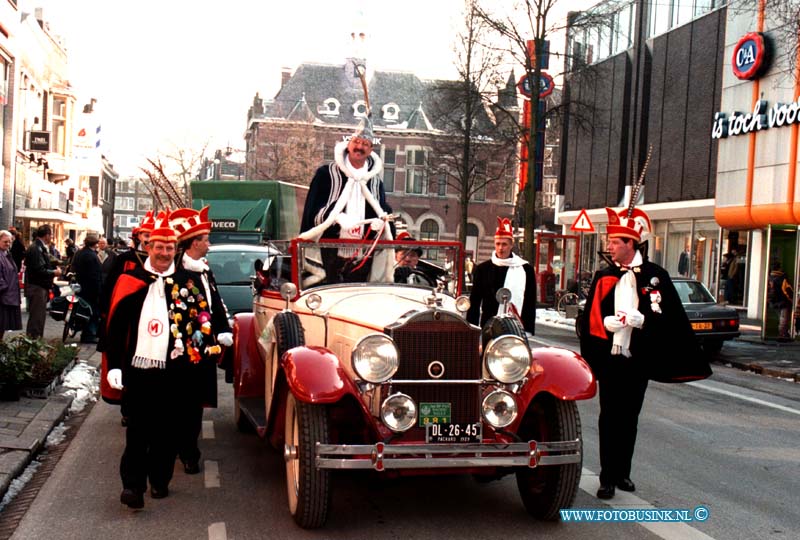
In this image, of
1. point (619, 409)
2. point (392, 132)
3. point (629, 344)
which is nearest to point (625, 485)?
point (619, 409)

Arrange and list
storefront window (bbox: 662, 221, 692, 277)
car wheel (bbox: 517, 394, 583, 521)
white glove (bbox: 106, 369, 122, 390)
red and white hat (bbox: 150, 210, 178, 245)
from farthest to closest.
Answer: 1. storefront window (bbox: 662, 221, 692, 277)
2. red and white hat (bbox: 150, 210, 178, 245)
3. white glove (bbox: 106, 369, 122, 390)
4. car wheel (bbox: 517, 394, 583, 521)

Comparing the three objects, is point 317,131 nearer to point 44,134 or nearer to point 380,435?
point 44,134

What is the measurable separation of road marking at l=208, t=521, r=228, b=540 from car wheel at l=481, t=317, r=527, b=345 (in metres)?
1.94

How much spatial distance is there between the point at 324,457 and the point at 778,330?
18.1 m

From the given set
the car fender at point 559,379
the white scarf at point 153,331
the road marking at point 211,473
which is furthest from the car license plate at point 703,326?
the white scarf at point 153,331

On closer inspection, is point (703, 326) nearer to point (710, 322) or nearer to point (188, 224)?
point (710, 322)

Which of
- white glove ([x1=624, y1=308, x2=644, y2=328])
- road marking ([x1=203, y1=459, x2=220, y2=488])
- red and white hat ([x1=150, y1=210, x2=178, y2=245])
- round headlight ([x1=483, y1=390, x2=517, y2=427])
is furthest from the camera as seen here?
road marking ([x1=203, y1=459, x2=220, y2=488])

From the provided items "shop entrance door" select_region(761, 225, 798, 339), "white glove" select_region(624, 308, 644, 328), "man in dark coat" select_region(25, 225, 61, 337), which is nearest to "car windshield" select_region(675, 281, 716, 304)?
"shop entrance door" select_region(761, 225, 798, 339)

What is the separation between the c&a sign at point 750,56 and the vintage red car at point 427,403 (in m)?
24.1

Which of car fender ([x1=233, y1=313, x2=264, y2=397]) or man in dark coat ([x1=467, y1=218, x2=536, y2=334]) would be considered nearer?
car fender ([x1=233, y1=313, x2=264, y2=397])

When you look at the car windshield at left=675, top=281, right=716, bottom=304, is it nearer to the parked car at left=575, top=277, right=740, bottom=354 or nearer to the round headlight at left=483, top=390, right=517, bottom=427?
the parked car at left=575, top=277, right=740, bottom=354

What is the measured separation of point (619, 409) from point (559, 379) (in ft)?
3.03

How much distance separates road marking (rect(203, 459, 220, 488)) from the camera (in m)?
6.82

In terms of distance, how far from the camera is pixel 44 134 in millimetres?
34812
